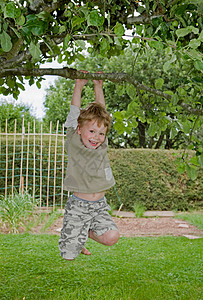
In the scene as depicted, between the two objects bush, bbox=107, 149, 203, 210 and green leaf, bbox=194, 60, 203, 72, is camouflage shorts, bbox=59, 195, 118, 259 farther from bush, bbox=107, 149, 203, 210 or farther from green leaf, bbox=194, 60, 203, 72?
bush, bbox=107, 149, 203, 210

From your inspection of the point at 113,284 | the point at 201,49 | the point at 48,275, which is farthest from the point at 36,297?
the point at 201,49

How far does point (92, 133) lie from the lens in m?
2.52

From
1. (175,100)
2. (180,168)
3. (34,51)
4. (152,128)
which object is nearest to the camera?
(34,51)

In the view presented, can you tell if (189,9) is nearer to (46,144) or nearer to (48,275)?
(48,275)

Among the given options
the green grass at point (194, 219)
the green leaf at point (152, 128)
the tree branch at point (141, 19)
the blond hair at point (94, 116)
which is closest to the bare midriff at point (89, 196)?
the blond hair at point (94, 116)

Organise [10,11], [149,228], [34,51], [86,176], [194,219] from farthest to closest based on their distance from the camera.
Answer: [194,219] → [149,228] → [86,176] → [34,51] → [10,11]

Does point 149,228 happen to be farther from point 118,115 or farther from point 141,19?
point 141,19

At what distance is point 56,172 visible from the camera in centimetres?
825

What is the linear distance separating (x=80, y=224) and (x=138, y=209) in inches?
226

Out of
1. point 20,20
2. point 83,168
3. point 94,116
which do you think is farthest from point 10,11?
point 83,168

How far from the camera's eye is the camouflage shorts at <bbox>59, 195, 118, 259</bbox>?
8.36ft

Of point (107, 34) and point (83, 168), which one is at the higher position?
point (107, 34)

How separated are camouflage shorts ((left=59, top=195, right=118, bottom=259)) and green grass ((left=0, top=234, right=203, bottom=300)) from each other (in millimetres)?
882

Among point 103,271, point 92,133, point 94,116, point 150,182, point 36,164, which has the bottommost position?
point 150,182
